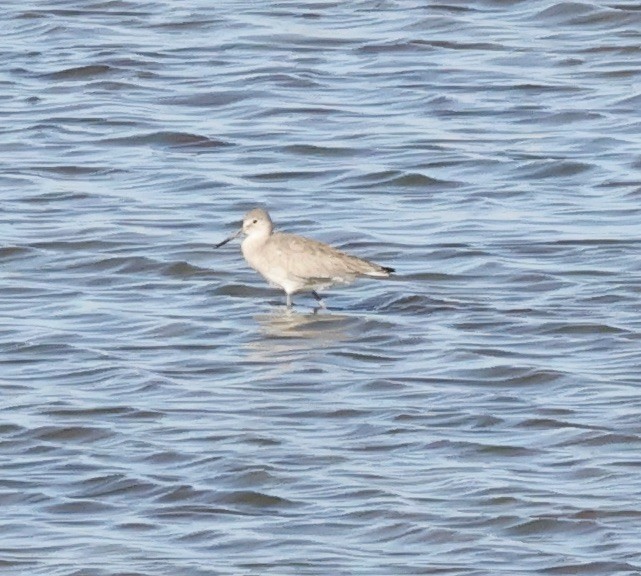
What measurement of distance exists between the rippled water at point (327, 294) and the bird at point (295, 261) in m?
0.19

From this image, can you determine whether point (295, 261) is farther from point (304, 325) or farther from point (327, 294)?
point (327, 294)

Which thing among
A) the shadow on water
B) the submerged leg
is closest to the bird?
the submerged leg

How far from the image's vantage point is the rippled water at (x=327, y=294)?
877 centimetres

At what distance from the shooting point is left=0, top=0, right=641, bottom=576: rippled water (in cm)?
877

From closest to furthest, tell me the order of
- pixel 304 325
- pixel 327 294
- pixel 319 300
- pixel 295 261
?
pixel 304 325, pixel 295 261, pixel 319 300, pixel 327 294

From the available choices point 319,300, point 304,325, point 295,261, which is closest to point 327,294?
point 319,300

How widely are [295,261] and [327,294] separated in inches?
31.2

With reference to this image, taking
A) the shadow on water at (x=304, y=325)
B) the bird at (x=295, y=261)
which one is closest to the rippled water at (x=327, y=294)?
the shadow on water at (x=304, y=325)

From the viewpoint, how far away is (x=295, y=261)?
12.5 metres

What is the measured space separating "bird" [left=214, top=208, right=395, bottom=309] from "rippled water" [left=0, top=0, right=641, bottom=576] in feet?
0.62

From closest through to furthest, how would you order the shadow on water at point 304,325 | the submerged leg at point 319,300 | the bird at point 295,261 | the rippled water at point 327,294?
1. the rippled water at point 327,294
2. the shadow on water at point 304,325
3. the bird at point 295,261
4. the submerged leg at point 319,300

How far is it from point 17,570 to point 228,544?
799mm

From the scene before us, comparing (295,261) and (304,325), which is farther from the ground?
(295,261)

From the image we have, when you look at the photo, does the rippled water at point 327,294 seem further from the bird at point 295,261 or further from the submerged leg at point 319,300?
the bird at point 295,261
